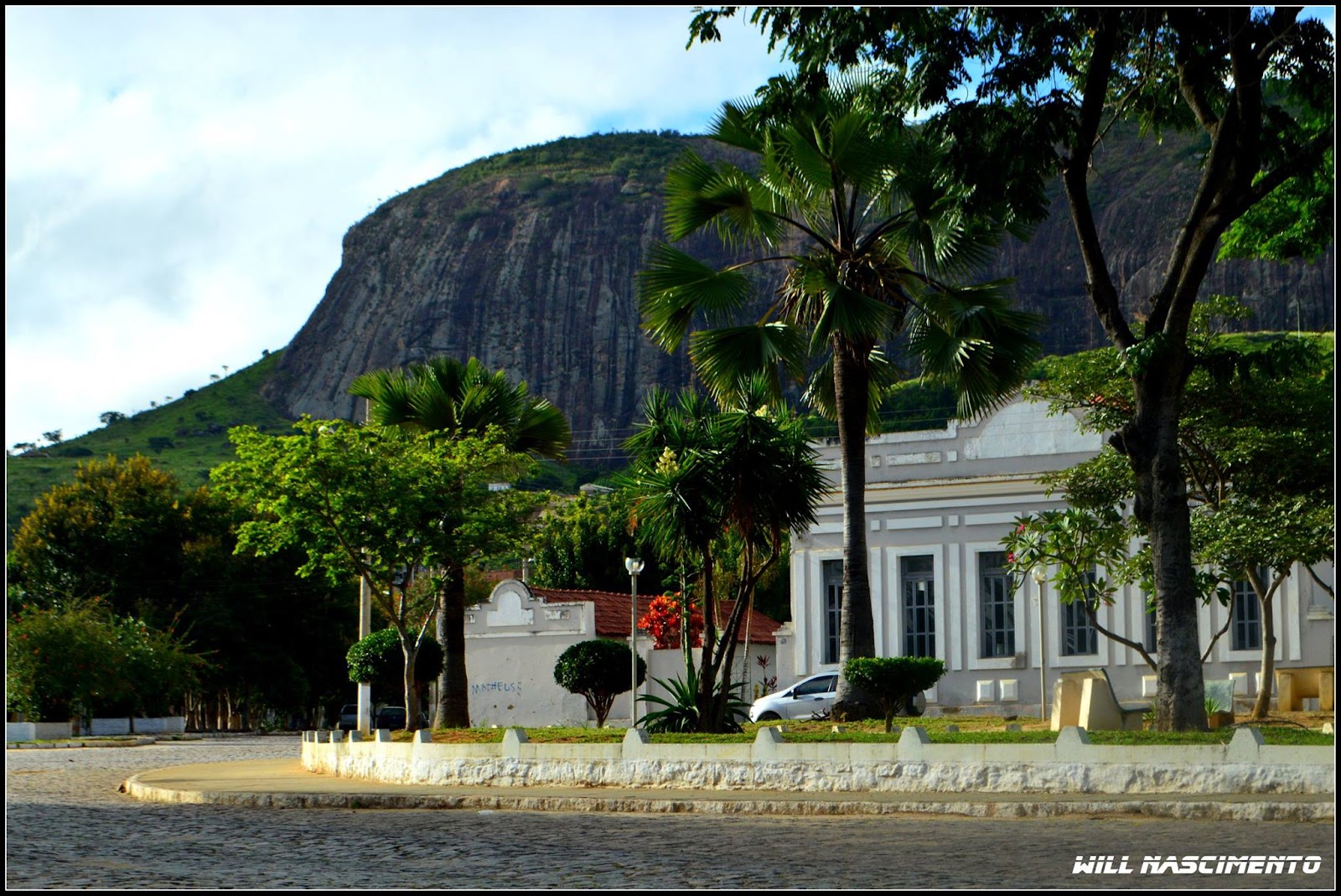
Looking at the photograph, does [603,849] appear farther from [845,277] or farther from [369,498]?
[369,498]

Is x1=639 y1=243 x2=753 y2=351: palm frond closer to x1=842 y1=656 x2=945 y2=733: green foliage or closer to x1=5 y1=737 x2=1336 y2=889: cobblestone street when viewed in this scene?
x1=842 y1=656 x2=945 y2=733: green foliage

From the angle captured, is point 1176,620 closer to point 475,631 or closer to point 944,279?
point 944,279

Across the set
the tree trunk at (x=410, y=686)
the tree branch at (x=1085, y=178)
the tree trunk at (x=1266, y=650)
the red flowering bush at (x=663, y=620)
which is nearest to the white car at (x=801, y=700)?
the red flowering bush at (x=663, y=620)

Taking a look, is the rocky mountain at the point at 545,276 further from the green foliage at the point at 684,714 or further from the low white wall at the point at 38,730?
the green foliage at the point at 684,714

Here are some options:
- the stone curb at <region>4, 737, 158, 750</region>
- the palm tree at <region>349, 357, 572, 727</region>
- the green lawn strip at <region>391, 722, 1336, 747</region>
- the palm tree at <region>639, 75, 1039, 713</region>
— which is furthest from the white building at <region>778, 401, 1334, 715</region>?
the stone curb at <region>4, 737, 158, 750</region>

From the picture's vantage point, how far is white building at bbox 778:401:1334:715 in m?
30.6

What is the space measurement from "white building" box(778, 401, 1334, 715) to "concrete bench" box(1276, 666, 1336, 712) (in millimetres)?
2564

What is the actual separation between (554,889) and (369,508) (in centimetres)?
1569

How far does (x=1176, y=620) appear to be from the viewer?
53.1 feet

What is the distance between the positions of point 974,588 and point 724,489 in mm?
13611

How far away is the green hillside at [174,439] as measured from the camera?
93375 millimetres

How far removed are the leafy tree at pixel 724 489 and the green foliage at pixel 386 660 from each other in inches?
282

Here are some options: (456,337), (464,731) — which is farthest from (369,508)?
(456,337)

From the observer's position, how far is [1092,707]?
59.2 ft
